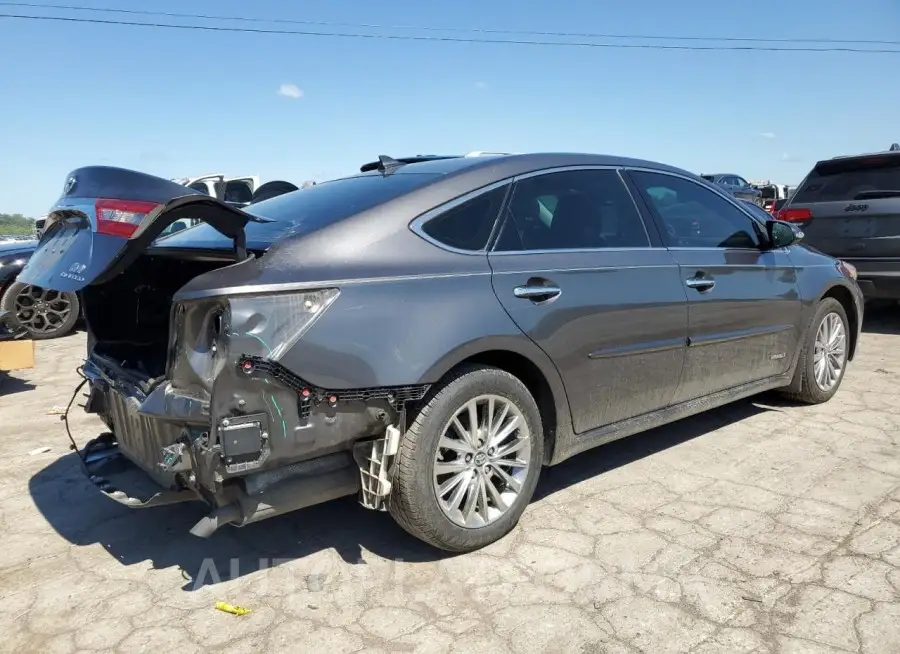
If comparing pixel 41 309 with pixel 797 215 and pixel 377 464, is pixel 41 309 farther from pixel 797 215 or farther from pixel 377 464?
pixel 797 215

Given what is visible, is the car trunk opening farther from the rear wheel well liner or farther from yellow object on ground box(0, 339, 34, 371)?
yellow object on ground box(0, 339, 34, 371)

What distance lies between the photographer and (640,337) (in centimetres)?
350

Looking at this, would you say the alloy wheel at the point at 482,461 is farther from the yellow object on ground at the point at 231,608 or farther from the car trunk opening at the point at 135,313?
the car trunk opening at the point at 135,313

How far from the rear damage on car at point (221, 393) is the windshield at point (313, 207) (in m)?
0.14

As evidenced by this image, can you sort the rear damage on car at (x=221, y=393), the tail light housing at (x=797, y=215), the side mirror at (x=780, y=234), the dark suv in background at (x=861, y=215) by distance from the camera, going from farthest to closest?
the tail light housing at (x=797, y=215) → the dark suv in background at (x=861, y=215) → the side mirror at (x=780, y=234) → the rear damage on car at (x=221, y=393)

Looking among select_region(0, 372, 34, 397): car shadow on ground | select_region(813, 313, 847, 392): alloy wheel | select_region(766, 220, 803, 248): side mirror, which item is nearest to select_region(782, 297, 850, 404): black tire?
select_region(813, 313, 847, 392): alloy wheel

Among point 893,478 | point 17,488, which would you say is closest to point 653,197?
point 893,478

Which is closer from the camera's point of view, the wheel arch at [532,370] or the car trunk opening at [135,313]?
the wheel arch at [532,370]

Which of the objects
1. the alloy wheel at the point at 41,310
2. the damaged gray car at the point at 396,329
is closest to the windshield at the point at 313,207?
the damaged gray car at the point at 396,329

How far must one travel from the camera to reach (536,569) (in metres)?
2.87

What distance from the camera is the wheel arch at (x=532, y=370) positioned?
283 cm

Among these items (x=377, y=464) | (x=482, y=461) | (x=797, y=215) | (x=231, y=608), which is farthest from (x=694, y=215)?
(x=797, y=215)

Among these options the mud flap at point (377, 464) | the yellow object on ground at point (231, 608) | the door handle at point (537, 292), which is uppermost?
the door handle at point (537, 292)

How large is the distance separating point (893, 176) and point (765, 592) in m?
5.96
